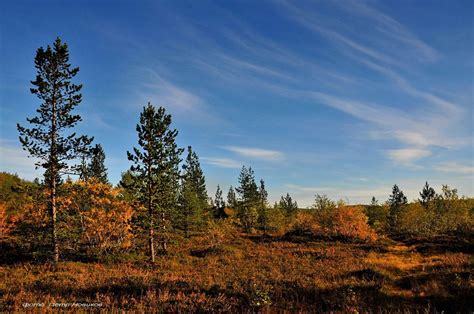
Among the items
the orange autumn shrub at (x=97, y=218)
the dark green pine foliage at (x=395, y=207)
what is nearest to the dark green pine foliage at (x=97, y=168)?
the orange autumn shrub at (x=97, y=218)

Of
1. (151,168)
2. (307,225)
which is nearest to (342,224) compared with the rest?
(307,225)

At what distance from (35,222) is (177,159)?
2105 centimetres

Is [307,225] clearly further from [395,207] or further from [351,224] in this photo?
[395,207]

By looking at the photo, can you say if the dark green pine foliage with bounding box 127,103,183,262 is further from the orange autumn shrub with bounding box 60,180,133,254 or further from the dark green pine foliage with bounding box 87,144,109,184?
the dark green pine foliage with bounding box 87,144,109,184

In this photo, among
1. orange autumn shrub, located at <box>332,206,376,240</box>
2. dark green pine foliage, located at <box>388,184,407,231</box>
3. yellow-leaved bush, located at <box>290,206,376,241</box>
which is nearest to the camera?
orange autumn shrub, located at <box>332,206,376,240</box>

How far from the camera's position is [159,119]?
32.2 meters

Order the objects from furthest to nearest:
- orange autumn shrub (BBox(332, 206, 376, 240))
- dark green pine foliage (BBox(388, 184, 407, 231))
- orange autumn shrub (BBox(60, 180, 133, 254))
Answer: dark green pine foliage (BBox(388, 184, 407, 231))
orange autumn shrub (BBox(332, 206, 376, 240))
orange autumn shrub (BBox(60, 180, 133, 254))

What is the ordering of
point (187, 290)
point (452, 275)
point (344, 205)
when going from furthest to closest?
1. point (344, 205)
2. point (452, 275)
3. point (187, 290)

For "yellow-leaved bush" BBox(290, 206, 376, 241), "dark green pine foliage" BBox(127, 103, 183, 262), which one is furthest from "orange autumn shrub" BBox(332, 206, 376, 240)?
"dark green pine foliage" BBox(127, 103, 183, 262)

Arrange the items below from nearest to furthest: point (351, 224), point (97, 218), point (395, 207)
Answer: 1. point (97, 218)
2. point (351, 224)
3. point (395, 207)

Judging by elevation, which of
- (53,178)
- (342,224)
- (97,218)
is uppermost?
(53,178)

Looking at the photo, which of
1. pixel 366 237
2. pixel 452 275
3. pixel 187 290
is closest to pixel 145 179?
pixel 187 290

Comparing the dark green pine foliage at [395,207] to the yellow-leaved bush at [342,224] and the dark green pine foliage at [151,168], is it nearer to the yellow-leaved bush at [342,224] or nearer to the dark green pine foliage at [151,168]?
the yellow-leaved bush at [342,224]

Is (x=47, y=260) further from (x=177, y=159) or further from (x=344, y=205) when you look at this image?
(x=344, y=205)
